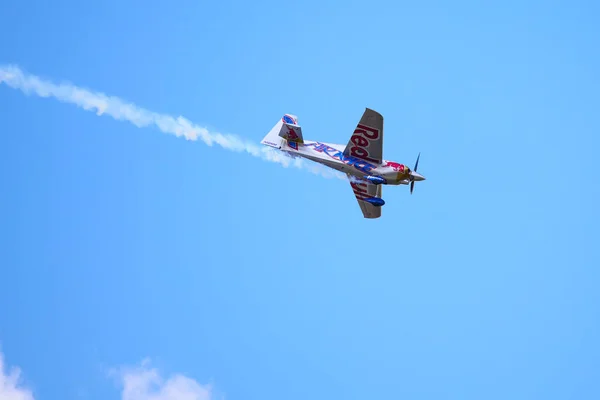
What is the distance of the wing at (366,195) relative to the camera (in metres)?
82.1

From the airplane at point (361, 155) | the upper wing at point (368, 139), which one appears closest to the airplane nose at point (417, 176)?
the airplane at point (361, 155)

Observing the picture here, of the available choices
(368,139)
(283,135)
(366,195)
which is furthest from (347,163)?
(283,135)

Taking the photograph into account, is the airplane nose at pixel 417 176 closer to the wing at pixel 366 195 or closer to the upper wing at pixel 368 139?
the upper wing at pixel 368 139

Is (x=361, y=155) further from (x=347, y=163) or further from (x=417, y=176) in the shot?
(x=417, y=176)

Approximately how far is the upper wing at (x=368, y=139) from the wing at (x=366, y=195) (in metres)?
2.67

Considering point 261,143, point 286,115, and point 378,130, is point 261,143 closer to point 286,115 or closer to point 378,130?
point 286,115

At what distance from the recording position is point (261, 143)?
81438 mm

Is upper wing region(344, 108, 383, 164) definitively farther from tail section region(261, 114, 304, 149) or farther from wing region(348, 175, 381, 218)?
tail section region(261, 114, 304, 149)

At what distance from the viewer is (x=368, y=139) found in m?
78.6

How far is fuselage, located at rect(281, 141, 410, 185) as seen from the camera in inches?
3115

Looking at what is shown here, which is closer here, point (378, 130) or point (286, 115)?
point (378, 130)

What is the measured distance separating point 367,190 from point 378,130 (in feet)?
19.8

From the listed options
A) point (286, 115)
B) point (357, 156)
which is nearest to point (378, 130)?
point (357, 156)

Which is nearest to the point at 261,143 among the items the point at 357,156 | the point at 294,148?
the point at 294,148
